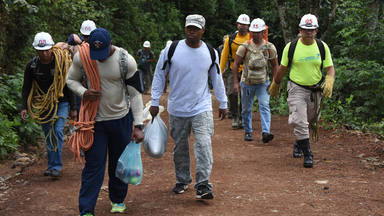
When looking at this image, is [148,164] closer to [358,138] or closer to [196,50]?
[196,50]

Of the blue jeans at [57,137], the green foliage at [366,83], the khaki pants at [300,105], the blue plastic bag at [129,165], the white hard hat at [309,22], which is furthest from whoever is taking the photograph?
the green foliage at [366,83]

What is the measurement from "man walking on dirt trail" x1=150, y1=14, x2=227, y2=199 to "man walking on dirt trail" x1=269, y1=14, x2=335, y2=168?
1.89 metres

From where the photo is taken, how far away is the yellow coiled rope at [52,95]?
715cm

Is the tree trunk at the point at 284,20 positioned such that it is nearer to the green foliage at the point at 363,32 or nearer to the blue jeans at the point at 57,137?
the green foliage at the point at 363,32

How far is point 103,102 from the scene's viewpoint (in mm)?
5281

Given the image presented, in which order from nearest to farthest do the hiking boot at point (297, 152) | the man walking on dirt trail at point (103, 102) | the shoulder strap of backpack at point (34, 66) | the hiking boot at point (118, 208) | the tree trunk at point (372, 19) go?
1. the man walking on dirt trail at point (103, 102)
2. the hiking boot at point (118, 208)
3. the shoulder strap of backpack at point (34, 66)
4. the hiking boot at point (297, 152)
5. the tree trunk at point (372, 19)

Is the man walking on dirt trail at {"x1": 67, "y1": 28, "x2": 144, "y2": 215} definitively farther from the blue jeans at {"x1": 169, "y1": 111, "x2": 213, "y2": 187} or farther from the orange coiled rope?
the blue jeans at {"x1": 169, "y1": 111, "x2": 213, "y2": 187}

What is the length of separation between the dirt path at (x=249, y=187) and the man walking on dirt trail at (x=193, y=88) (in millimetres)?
467

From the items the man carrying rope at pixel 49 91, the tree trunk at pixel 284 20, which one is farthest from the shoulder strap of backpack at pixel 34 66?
the tree trunk at pixel 284 20

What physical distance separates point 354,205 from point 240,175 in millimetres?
1939

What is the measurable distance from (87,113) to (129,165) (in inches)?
26.4

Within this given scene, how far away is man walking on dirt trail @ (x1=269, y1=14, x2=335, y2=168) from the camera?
741 centimetres

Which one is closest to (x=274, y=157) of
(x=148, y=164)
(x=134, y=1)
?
(x=148, y=164)

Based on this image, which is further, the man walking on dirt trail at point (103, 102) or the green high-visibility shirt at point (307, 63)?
Answer: the green high-visibility shirt at point (307, 63)
